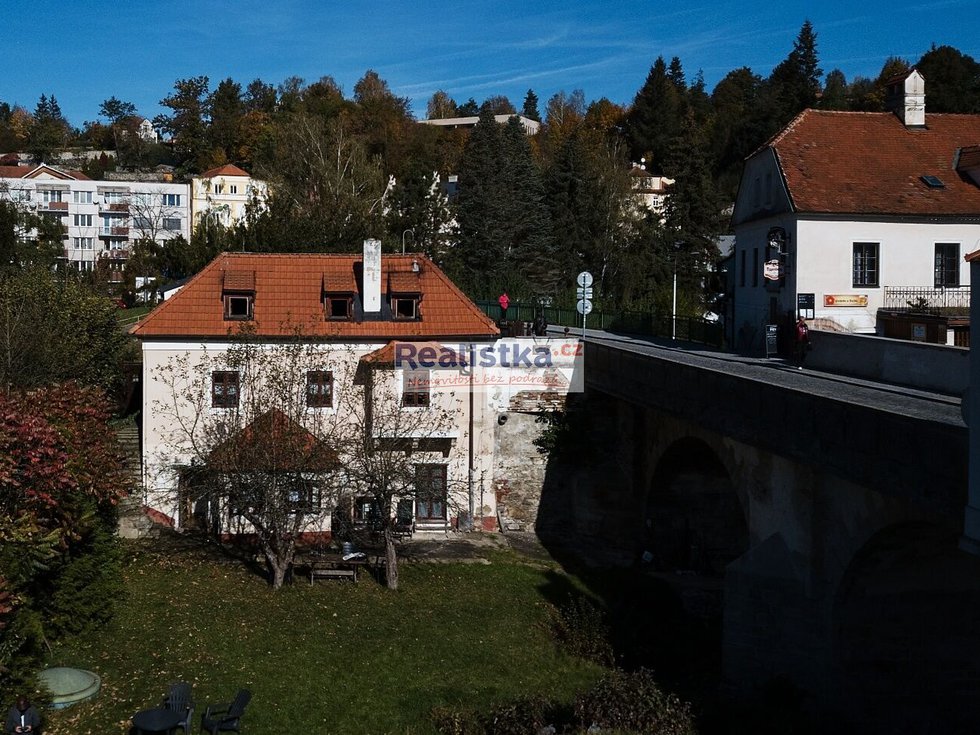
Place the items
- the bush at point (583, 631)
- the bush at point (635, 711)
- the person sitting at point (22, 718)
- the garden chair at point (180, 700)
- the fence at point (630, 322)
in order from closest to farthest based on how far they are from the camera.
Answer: the person sitting at point (22, 718), the bush at point (635, 711), the garden chair at point (180, 700), the bush at point (583, 631), the fence at point (630, 322)

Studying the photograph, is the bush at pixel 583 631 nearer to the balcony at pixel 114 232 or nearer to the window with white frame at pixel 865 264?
the window with white frame at pixel 865 264

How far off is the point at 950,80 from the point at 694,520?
198 ft

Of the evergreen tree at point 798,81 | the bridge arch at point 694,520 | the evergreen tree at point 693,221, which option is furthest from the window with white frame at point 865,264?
the evergreen tree at point 798,81

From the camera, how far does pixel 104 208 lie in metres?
78.9

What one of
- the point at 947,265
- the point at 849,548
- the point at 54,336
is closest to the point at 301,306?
the point at 54,336

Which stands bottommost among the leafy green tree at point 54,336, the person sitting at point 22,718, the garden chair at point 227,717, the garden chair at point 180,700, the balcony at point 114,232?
the garden chair at point 227,717

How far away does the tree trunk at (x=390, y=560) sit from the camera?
2277 centimetres

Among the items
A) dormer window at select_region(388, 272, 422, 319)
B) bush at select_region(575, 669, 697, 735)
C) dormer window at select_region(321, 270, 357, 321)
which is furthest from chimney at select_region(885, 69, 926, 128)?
bush at select_region(575, 669, 697, 735)

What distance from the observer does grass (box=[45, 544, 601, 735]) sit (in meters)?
16.7

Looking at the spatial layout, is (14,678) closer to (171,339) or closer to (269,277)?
(171,339)

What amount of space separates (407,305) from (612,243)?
32630 millimetres

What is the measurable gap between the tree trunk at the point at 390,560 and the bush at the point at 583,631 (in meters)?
3.46

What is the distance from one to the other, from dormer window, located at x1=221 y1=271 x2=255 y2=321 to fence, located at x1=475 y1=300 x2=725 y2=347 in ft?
36.1

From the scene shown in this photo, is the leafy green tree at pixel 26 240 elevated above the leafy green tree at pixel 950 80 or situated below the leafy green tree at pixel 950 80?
below
